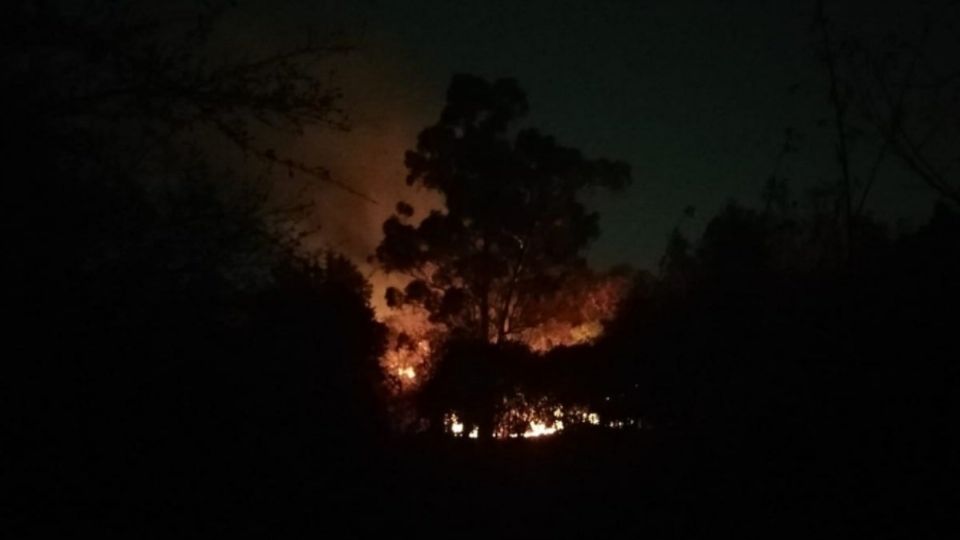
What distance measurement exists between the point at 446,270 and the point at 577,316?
4.36 m

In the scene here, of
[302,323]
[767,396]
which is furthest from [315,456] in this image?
[767,396]

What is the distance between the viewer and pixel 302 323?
886cm

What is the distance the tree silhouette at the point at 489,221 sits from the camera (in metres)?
30.0

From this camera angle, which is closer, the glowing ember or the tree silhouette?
the glowing ember

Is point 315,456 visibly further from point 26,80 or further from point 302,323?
point 26,80

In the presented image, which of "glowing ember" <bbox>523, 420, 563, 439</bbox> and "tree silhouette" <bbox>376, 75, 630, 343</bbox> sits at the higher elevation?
"tree silhouette" <bbox>376, 75, 630, 343</bbox>

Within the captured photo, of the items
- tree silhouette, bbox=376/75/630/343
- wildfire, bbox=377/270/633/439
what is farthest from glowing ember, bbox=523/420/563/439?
tree silhouette, bbox=376/75/630/343

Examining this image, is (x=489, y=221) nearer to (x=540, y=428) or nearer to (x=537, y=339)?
(x=537, y=339)

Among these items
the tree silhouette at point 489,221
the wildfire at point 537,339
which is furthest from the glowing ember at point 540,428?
the tree silhouette at point 489,221

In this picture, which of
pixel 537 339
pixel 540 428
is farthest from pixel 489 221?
pixel 540 428

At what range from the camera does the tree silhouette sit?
30031 millimetres

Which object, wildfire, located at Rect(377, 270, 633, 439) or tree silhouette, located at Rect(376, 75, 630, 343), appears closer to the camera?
wildfire, located at Rect(377, 270, 633, 439)

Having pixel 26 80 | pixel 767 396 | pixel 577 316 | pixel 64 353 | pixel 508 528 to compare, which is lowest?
pixel 508 528

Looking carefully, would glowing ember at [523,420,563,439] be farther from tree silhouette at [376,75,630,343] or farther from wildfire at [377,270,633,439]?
tree silhouette at [376,75,630,343]
